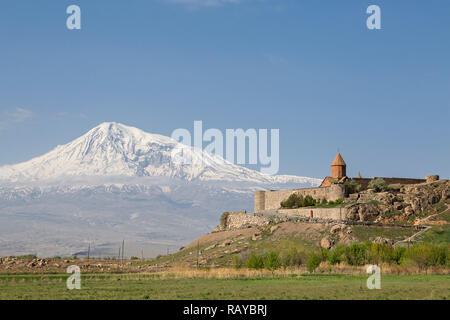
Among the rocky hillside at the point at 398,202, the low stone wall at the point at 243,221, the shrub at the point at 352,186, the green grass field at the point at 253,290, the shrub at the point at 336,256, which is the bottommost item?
the green grass field at the point at 253,290

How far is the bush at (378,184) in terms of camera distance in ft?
272

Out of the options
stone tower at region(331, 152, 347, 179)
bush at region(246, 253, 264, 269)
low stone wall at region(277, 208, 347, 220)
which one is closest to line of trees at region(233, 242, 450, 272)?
bush at region(246, 253, 264, 269)

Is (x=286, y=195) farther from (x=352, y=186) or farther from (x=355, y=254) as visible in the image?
(x=355, y=254)

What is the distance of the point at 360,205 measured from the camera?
7400 cm

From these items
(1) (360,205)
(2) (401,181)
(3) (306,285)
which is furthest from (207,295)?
(2) (401,181)

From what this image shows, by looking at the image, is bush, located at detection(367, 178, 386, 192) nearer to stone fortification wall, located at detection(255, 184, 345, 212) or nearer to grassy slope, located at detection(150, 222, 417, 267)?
stone fortification wall, located at detection(255, 184, 345, 212)

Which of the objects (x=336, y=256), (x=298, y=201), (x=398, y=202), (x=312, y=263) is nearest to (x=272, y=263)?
(x=312, y=263)

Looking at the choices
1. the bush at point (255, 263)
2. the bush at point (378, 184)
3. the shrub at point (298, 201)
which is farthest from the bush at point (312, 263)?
the bush at point (378, 184)

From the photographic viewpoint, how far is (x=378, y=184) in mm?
83562

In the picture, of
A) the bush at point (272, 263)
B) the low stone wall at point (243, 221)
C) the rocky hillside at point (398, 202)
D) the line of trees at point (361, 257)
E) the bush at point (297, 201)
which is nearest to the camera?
the line of trees at point (361, 257)

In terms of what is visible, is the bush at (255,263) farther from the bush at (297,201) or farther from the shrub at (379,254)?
the bush at (297,201)
